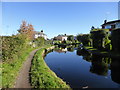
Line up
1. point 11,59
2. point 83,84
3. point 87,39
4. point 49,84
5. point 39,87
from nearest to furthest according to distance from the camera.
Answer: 1. point 39,87
2. point 49,84
3. point 83,84
4. point 11,59
5. point 87,39

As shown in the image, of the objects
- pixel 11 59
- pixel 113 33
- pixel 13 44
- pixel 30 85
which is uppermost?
pixel 113 33

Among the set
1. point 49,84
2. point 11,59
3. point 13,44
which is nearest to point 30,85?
point 49,84

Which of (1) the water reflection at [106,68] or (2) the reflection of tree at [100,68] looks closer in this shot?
(1) the water reflection at [106,68]

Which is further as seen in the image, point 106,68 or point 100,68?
point 100,68

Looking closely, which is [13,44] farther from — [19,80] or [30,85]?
[30,85]

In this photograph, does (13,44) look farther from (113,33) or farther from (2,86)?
(113,33)

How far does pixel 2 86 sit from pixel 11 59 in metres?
5.15

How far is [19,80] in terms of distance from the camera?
300 inches

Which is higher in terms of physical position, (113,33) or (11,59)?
(113,33)

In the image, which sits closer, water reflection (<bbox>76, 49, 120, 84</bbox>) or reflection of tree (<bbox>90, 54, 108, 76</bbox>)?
water reflection (<bbox>76, 49, 120, 84</bbox>)

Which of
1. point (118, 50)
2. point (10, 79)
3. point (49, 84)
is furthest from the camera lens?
point (118, 50)

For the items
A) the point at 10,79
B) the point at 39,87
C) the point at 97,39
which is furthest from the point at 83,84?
the point at 97,39

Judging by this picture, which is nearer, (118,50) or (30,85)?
(30,85)

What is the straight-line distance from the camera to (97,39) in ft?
92.2
